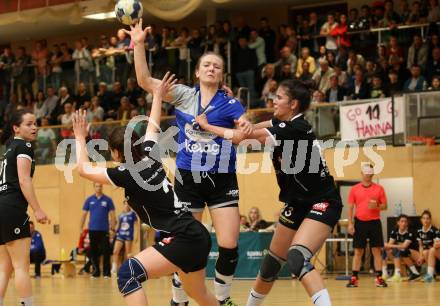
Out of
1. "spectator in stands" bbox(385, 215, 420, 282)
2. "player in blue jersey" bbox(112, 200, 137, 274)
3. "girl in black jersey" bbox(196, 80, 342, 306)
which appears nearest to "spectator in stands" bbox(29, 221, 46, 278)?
"player in blue jersey" bbox(112, 200, 137, 274)

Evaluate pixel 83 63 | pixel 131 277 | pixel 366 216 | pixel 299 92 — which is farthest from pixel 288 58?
pixel 131 277

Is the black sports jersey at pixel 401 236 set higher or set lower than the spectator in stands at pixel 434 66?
lower

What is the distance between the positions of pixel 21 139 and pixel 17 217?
0.86 meters

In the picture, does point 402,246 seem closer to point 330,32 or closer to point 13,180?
point 330,32

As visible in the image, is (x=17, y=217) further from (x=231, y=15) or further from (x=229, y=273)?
(x=231, y=15)

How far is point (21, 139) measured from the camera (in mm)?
9883

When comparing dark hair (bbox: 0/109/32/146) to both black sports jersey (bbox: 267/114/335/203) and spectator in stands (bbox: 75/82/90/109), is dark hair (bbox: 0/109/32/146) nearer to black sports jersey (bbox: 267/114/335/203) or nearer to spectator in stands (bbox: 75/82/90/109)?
black sports jersey (bbox: 267/114/335/203)

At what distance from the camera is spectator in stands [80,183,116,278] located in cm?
2316

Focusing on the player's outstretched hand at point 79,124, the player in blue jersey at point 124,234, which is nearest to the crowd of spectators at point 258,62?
the player in blue jersey at point 124,234

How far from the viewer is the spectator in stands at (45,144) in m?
26.0

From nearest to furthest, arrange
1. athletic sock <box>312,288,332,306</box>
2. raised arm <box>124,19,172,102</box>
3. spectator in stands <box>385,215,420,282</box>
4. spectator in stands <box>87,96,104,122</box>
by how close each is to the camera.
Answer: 1. athletic sock <box>312,288,332,306</box>
2. raised arm <box>124,19,172,102</box>
3. spectator in stands <box>385,215,420,282</box>
4. spectator in stands <box>87,96,104,122</box>

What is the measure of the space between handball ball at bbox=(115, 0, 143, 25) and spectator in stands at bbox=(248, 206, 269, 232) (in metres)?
11.9

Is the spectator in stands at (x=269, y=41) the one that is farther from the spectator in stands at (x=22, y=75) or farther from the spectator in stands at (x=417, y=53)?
the spectator in stands at (x=22, y=75)

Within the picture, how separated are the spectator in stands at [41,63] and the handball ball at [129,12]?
2147 centimetres
